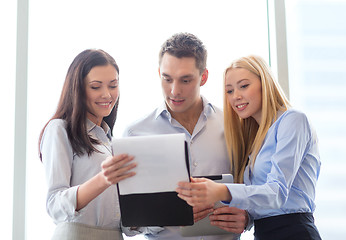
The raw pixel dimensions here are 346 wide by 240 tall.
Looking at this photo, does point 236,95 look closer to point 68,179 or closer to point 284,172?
point 284,172

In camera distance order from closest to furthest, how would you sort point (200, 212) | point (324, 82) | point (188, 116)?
1. point (200, 212)
2. point (188, 116)
3. point (324, 82)

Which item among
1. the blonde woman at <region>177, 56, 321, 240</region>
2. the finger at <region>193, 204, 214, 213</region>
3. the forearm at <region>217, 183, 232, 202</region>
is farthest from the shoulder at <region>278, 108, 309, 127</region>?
the finger at <region>193, 204, 214, 213</region>

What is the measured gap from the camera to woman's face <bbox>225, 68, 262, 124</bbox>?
1.79m

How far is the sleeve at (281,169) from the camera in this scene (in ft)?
4.97

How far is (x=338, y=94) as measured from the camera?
2.51m

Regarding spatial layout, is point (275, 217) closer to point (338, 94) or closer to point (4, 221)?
point (338, 94)

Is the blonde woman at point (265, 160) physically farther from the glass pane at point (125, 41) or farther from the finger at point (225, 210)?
the glass pane at point (125, 41)

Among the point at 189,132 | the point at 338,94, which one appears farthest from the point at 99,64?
the point at 338,94

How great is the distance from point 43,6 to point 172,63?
1.14m

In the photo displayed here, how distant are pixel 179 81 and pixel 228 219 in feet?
2.29

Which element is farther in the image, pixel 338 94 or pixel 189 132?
pixel 338 94

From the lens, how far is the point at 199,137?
1.96 m

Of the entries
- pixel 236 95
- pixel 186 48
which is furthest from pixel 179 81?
pixel 236 95

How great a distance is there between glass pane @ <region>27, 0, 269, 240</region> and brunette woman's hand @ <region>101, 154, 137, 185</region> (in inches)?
38.4
